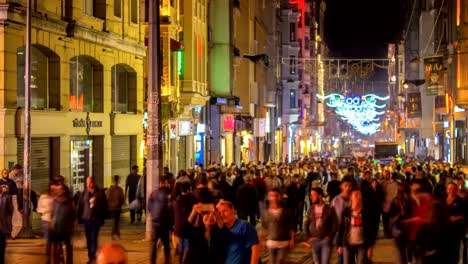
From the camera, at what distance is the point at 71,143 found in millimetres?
29625

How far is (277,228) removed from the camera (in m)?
13.2

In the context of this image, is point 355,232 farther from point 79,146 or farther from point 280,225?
point 79,146

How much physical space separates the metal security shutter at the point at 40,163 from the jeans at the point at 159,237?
10717 millimetres

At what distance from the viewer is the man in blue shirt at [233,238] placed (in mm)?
9672

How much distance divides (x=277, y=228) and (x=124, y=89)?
23.3m

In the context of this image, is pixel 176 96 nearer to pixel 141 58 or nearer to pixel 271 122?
pixel 141 58

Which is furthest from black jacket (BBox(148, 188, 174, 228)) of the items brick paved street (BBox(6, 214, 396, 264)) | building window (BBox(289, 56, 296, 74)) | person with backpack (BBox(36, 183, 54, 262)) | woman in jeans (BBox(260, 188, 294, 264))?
building window (BBox(289, 56, 296, 74))

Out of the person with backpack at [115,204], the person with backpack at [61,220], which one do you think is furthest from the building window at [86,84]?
the person with backpack at [61,220]

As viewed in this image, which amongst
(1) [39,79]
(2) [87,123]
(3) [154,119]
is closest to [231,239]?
(3) [154,119]

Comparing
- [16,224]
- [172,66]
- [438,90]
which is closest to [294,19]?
[438,90]

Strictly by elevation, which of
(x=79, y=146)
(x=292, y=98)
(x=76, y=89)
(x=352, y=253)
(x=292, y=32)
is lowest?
(x=352, y=253)

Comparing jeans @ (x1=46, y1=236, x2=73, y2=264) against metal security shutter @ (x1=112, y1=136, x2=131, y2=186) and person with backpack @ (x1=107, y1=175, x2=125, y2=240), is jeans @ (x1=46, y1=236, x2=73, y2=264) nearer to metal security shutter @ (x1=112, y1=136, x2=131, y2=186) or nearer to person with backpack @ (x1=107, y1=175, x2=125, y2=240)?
person with backpack @ (x1=107, y1=175, x2=125, y2=240)

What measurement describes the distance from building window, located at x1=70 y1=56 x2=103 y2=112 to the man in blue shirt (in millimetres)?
20633

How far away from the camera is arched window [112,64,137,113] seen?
34.7 m
